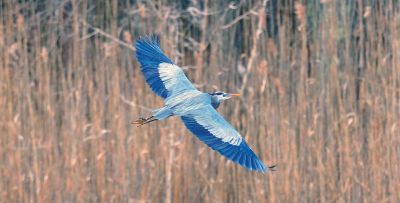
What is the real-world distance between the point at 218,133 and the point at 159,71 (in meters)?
0.49

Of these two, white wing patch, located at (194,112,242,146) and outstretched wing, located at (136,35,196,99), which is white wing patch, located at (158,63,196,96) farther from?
white wing patch, located at (194,112,242,146)

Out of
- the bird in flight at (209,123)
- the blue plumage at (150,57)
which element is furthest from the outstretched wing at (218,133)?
the blue plumage at (150,57)

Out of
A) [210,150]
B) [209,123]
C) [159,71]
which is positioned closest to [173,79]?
[159,71]

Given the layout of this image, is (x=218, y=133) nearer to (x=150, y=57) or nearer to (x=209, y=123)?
(x=209, y=123)

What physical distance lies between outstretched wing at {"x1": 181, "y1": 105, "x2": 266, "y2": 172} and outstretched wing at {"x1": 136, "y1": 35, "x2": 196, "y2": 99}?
23 centimetres

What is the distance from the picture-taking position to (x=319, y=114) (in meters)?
3.83

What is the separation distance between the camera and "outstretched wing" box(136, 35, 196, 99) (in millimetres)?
3250

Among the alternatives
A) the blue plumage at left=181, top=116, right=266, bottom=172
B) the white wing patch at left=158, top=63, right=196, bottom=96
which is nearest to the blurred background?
the white wing patch at left=158, top=63, right=196, bottom=96

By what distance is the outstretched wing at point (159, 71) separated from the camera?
3.25 meters

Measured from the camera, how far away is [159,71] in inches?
132

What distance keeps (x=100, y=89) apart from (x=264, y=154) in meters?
0.75

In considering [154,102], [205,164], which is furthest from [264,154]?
[154,102]

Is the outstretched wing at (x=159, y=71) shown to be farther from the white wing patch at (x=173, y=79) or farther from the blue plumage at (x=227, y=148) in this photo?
the blue plumage at (x=227, y=148)

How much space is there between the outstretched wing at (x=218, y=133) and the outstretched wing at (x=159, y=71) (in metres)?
0.23
